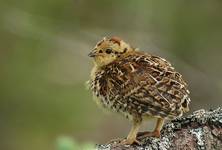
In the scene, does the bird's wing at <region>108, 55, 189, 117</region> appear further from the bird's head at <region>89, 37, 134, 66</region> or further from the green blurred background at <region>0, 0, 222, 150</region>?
the green blurred background at <region>0, 0, 222, 150</region>

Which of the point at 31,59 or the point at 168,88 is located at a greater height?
the point at 31,59

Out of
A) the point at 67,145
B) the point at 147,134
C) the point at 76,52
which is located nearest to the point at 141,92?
the point at 147,134

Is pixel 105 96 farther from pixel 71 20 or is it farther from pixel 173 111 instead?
pixel 71 20

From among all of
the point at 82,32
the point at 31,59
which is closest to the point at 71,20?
the point at 82,32

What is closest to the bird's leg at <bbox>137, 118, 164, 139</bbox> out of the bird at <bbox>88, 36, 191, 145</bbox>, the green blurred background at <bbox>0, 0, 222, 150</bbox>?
the bird at <bbox>88, 36, 191, 145</bbox>

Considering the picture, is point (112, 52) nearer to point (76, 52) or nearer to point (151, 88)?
point (151, 88)
